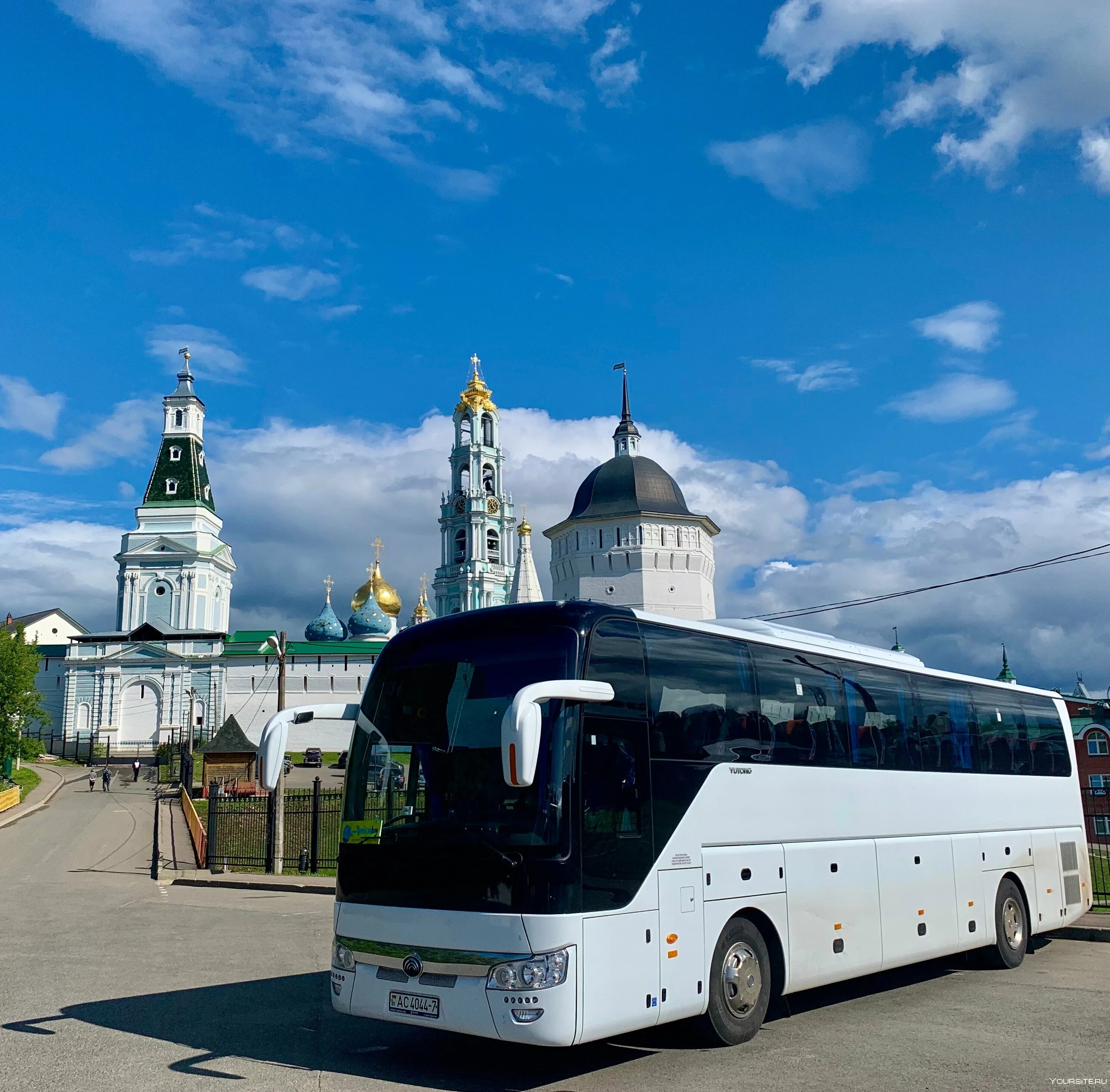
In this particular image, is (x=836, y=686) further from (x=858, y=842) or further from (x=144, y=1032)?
(x=144, y=1032)

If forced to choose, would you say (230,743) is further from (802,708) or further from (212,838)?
(802,708)

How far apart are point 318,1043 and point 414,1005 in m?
1.35

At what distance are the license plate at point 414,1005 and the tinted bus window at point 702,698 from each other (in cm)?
219

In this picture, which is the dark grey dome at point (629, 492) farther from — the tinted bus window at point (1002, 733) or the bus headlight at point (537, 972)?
the bus headlight at point (537, 972)

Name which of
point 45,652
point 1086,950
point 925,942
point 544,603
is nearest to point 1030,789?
point 1086,950

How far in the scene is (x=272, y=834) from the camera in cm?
2153

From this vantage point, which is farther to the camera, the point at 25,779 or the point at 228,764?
the point at 25,779

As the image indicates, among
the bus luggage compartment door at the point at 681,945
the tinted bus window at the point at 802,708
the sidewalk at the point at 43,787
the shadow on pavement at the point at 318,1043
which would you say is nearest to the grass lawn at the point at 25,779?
the sidewalk at the point at 43,787

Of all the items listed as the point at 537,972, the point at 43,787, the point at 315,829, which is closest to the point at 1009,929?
the point at 537,972

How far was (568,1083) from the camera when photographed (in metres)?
6.61

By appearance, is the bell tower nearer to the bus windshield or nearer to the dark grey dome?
the dark grey dome

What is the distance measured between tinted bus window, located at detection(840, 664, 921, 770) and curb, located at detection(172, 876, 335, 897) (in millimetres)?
11479

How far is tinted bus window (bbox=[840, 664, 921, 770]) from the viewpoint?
9586mm

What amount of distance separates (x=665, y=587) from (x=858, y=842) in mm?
62527
